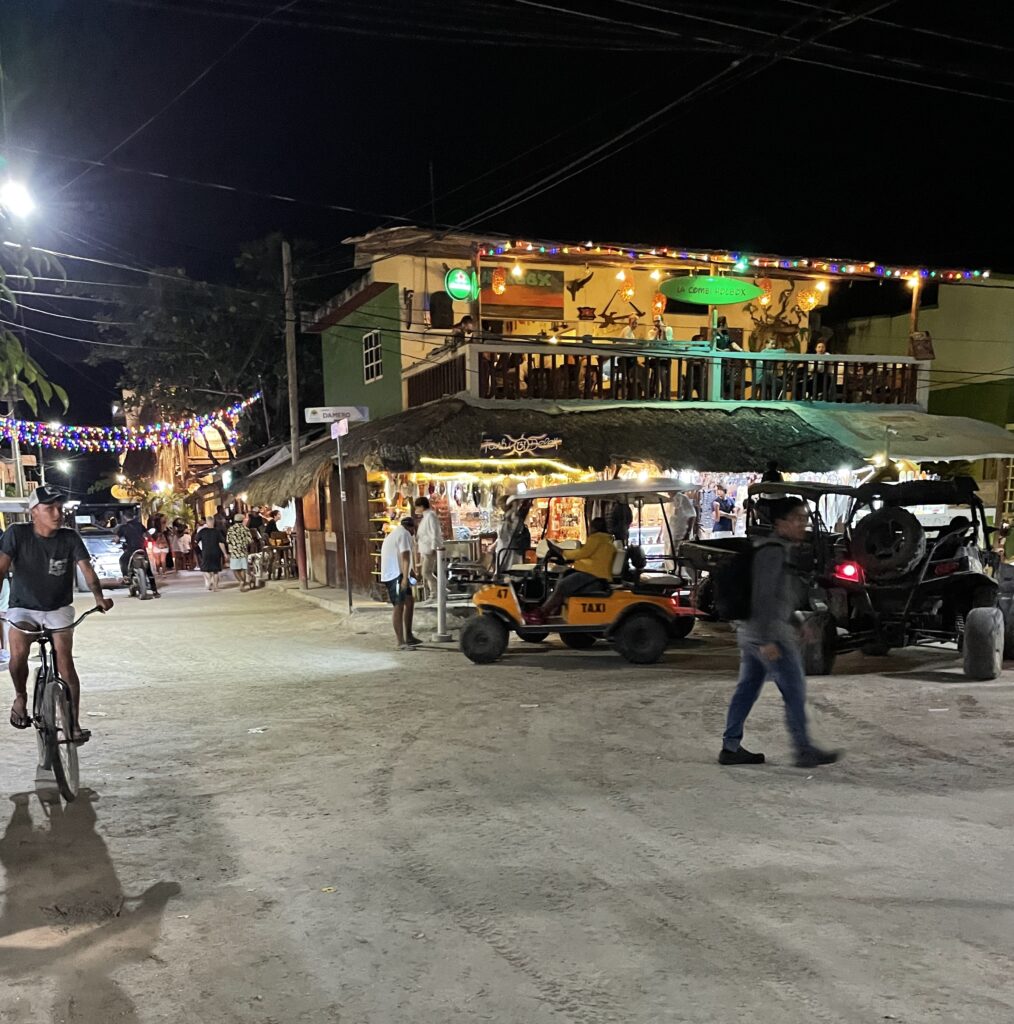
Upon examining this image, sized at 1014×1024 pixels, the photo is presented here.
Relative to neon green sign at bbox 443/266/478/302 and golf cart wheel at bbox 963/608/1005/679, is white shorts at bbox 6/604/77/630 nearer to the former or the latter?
golf cart wheel at bbox 963/608/1005/679

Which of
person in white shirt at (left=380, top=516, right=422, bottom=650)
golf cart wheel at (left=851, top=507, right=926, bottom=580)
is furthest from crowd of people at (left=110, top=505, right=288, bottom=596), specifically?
golf cart wheel at (left=851, top=507, right=926, bottom=580)

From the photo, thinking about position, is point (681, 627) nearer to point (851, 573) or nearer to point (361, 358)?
point (851, 573)

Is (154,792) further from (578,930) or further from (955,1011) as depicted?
(955,1011)

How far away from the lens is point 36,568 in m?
5.70

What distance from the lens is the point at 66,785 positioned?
544cm

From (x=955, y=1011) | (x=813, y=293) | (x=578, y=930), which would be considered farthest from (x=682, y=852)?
(x=813, y=293)

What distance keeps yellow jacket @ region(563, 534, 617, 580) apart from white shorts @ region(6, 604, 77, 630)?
18.1 feet

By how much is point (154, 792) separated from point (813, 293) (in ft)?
55.9

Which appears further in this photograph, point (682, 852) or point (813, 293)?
point (813, 293)

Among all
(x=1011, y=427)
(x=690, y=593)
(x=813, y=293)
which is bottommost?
(x=690, y=593)

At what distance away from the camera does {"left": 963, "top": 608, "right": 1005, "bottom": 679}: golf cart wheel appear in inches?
324

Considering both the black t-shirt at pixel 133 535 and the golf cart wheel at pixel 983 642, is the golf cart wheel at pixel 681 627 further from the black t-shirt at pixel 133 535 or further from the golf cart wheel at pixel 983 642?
the black t-shirt at pixel 133 535

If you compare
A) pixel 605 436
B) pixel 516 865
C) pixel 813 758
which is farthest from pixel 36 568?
pixel 605 436

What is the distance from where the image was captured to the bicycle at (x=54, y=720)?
5434 millimetres
